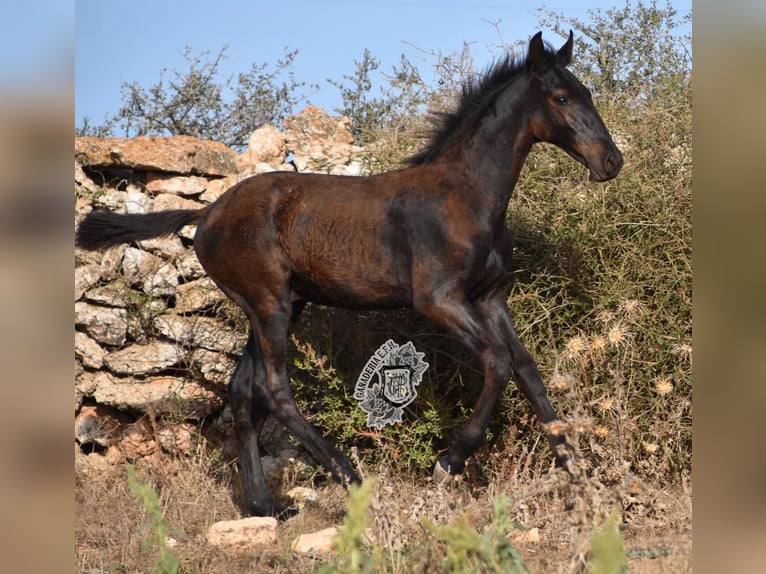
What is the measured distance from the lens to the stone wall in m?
6.66

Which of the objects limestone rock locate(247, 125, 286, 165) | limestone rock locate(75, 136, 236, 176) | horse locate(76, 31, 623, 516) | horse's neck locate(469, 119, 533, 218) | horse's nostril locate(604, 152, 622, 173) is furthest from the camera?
limestone rock locate(247, 125, 286, 165)

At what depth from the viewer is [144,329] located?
6.77 m

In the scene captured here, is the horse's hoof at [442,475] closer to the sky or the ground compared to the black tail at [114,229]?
closer to the ground

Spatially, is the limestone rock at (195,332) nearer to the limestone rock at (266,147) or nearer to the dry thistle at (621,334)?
the limestone rock at (266,147)

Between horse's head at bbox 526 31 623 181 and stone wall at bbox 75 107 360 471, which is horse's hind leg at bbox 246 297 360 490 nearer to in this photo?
stone wall at bbox 75 107 360 471

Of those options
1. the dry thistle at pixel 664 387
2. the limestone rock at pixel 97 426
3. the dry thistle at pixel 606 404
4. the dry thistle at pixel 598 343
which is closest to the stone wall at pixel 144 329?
the limestone rock at pixel 97 426

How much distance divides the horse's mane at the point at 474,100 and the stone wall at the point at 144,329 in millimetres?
1932

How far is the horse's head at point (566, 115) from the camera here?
471 cm

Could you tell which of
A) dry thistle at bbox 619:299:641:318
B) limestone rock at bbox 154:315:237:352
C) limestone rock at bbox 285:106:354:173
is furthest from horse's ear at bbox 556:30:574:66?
limestone rock at bbox 154:315:237:352

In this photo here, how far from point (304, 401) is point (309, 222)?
5.35 feet

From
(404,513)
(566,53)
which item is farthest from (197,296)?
(566,53)
